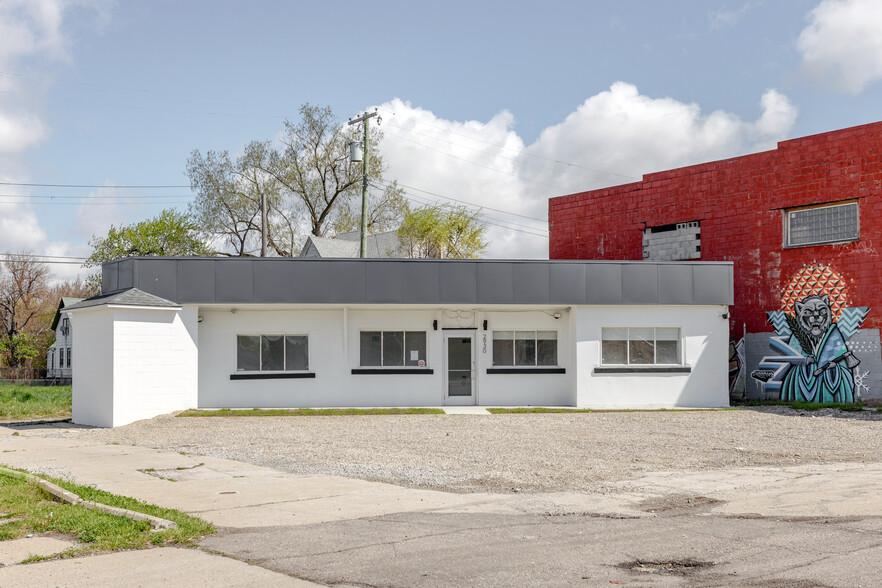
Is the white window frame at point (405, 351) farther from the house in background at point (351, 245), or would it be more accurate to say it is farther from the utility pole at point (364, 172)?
the house in background at point (351, 245)

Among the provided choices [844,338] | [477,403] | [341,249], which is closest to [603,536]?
[477,403]

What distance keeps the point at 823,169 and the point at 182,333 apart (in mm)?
18343

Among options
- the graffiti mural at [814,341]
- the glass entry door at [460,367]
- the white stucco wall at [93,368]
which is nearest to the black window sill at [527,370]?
the glass entry door at [460,367]

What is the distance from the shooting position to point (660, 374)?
22.8 m

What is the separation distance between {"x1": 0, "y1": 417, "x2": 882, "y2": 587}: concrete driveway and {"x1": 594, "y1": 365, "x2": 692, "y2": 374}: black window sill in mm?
10599

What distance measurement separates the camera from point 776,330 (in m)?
24.2

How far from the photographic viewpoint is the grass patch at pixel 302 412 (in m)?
20.7

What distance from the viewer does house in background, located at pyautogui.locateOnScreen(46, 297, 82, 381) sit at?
188 ft

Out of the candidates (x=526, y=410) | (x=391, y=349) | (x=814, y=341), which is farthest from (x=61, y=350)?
(x=814, y=341)

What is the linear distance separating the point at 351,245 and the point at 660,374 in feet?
78.9

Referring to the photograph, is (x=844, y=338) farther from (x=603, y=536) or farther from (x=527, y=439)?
(x=603, y=536)

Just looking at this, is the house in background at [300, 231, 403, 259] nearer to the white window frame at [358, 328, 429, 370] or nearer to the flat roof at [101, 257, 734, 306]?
the white window frame at [358, 328, 429, 370]

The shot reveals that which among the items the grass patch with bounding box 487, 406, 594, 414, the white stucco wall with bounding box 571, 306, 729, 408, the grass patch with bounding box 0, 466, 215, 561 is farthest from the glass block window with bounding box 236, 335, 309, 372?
the grass patch with bounding box 0, 466, 215, 561

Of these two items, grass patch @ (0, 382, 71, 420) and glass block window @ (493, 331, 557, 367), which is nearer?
grass patch @ (0, 382, 71, 420)
